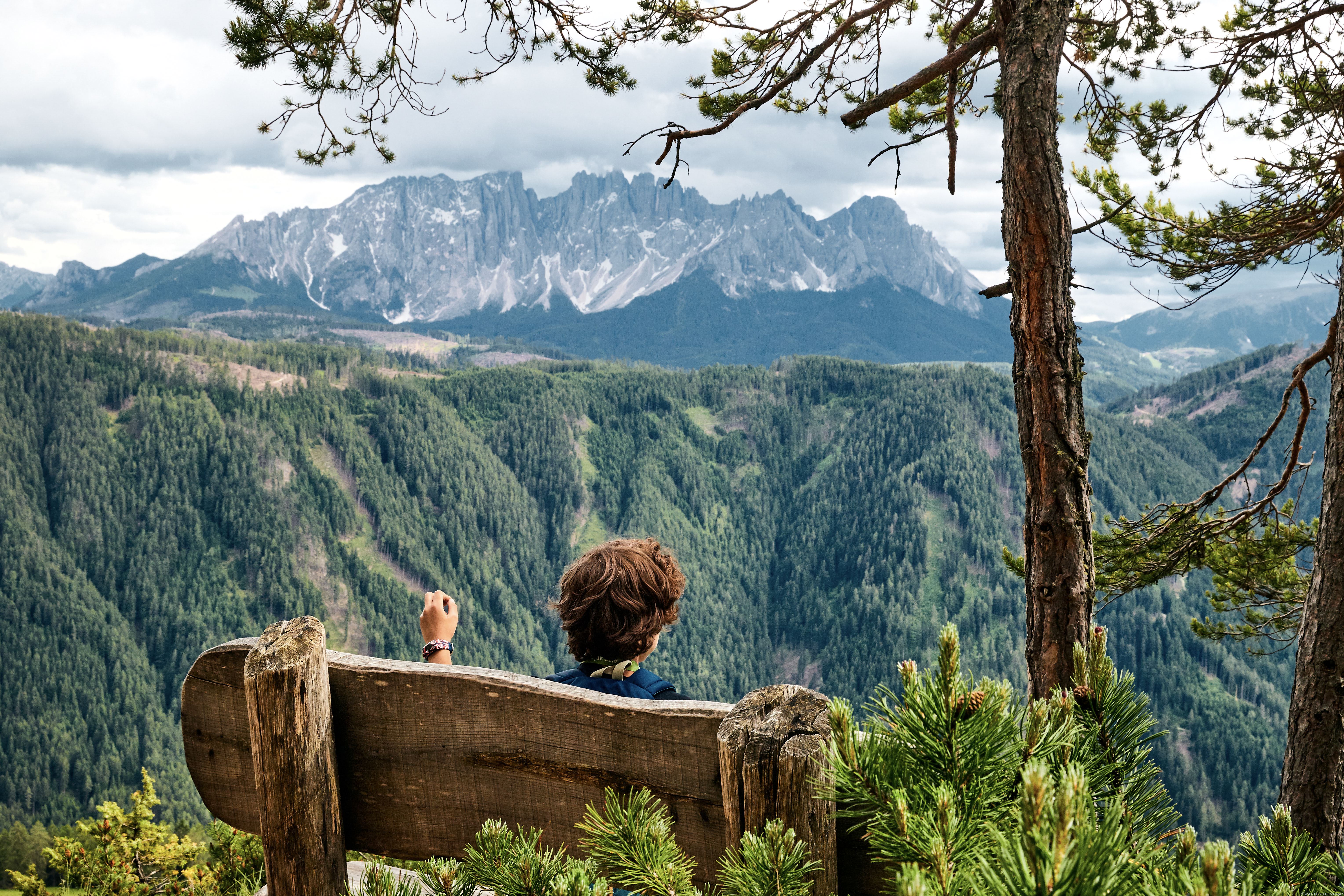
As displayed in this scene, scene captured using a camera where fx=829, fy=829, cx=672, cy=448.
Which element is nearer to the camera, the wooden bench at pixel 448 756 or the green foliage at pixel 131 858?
the wooden bench at pixel 448 756

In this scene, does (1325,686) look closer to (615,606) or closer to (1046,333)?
(1046,333)

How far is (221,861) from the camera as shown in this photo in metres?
11.4

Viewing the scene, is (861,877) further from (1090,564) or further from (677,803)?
(1090,564)

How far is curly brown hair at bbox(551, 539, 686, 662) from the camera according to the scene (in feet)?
9.05

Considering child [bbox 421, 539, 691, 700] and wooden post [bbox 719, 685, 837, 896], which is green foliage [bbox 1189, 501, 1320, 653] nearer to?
child [bbox 421, 539, 691, 700]

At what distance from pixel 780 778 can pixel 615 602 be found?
4.61 feet

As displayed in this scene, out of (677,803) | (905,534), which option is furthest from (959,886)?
(905,534)

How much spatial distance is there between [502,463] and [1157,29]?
182681mm

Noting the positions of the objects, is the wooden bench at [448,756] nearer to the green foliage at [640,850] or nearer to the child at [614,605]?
the green foliage at [640,850]

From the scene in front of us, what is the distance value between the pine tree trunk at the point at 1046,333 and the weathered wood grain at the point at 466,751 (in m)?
3.23

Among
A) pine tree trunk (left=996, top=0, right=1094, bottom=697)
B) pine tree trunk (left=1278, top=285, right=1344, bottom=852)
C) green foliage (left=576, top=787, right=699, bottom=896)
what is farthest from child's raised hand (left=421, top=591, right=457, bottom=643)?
pine tree trunk (left=1278, top=285, right=1344, bottom=852)

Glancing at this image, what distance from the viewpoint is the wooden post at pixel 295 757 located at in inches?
72.1

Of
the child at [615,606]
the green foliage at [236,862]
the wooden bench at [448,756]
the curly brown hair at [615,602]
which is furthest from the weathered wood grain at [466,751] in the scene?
the green foliage at [236,862]

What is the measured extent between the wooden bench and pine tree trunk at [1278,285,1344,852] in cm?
404
